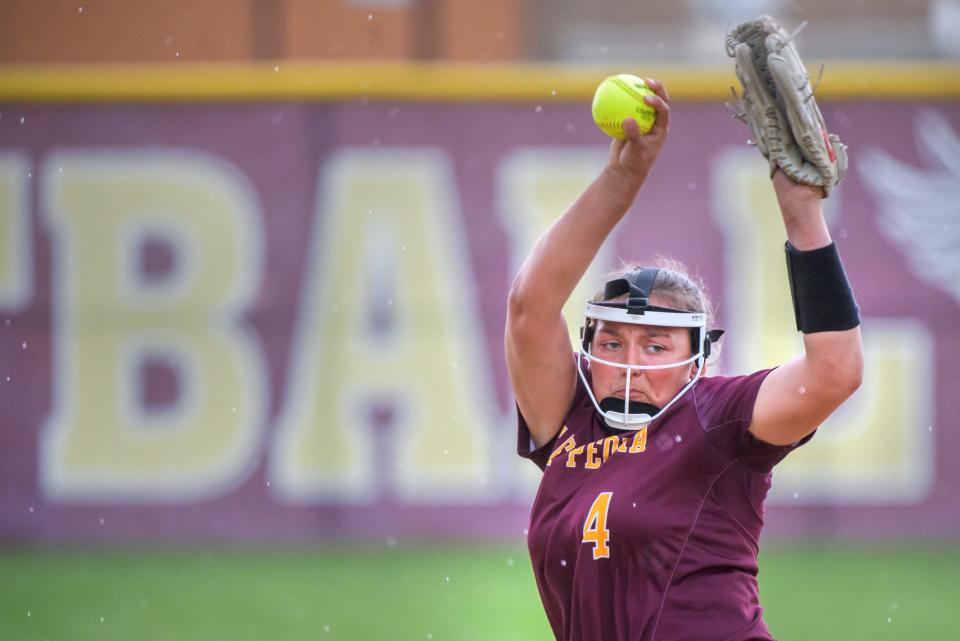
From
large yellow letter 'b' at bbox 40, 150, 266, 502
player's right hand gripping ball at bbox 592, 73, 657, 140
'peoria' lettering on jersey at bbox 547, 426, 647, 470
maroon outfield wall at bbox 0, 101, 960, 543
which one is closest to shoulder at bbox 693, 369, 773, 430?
'peoria' lettering on jersey at bbox 547, 426, 647, 470

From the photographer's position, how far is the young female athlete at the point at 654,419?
293 centimetres

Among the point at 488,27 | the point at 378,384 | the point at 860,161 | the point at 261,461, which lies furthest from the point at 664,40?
the point at 261,461

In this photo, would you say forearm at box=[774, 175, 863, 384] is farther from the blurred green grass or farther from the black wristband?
the blurred green grass

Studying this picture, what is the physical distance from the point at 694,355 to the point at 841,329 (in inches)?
17.6

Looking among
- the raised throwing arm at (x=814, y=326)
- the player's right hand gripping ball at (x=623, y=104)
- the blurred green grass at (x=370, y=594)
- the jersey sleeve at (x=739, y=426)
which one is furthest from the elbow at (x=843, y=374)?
the blurred green grass at (x=370, y=594)

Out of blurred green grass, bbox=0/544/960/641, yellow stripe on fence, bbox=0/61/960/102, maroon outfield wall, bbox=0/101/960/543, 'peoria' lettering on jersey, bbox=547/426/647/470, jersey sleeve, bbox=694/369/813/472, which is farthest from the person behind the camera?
yellow stripe on fence, bbox=0/61/960/102

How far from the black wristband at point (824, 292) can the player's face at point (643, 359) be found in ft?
1.30

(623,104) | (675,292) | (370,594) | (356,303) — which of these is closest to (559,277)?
(675,292)

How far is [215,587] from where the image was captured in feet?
26.5

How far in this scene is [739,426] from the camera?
302cm

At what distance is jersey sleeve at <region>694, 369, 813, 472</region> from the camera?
301 cm

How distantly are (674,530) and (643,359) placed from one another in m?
0.41

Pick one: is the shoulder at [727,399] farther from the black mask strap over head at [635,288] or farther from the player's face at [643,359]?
the black mask strap over head at [635,288]

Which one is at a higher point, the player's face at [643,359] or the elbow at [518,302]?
the elbow at [518,302]
